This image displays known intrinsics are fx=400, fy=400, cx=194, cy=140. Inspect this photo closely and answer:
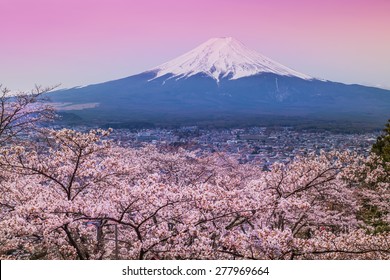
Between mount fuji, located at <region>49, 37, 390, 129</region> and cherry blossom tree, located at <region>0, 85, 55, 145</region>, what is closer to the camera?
cherry blossom tree, located at <region>0, 85, 55, 145</region>

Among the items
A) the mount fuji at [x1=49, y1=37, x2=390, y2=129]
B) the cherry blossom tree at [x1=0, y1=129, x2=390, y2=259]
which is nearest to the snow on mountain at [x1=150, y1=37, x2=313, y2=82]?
the mount fuji at [x1=49, y1=37, x2=390, y2=129]

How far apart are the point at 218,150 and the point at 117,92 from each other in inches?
180

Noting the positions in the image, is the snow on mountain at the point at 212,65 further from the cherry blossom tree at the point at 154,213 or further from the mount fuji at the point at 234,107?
the cherry blossom tree at the point at 154,213

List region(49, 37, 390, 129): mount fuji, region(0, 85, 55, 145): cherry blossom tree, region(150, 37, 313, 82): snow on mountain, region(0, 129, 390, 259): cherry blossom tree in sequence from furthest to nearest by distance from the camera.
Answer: region(150, 37, 313, 82): snow on mountain, region(49, 37, 390, 129): mount fuji, region(0, 85, 55, 145): cherry blossom tree, region(0, 129, 390, 259): cherry blossom tree

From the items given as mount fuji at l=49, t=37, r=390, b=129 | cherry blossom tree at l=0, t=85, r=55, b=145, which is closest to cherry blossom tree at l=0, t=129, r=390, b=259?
cherry blossom tree at l=0, t=85, r=55, b=145

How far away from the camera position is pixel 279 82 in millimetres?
18812

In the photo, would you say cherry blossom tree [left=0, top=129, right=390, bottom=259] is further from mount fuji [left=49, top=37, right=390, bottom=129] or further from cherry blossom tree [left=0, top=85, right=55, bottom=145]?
mount fuji [left=49, top=37, right=390, bottom=129]

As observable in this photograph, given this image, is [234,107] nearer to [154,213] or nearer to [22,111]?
[22,111]

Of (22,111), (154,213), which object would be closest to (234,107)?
(22,111)

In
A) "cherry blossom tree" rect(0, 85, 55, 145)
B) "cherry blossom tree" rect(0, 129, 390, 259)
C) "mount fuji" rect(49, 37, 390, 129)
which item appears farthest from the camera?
"mount fuji" rect(49, 37, 390, 129)

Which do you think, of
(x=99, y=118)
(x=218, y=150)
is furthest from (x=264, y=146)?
(x=99, y=118)

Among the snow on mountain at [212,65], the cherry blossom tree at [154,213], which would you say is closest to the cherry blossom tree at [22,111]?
the cherry blossom tree at [154,213]

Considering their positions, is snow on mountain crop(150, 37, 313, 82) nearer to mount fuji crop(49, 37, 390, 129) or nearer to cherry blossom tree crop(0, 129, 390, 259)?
mount fuji crop(49, 37, 390, 129)

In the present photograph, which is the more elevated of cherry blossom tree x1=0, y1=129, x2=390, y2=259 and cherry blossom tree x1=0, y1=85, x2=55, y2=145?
cherry blossom tree x1=0, y1=85, x2=55, y2=145
